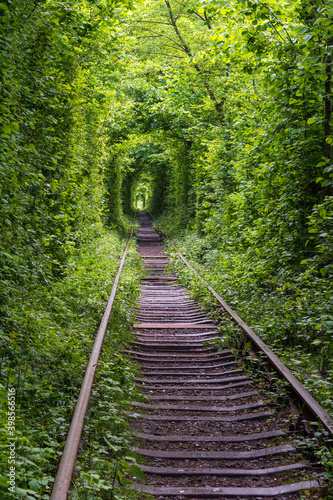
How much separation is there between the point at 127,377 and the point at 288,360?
2.06m

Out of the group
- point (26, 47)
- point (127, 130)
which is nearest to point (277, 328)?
point (26, 47)

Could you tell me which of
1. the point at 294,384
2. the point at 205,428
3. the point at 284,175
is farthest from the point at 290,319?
the point at 205,428

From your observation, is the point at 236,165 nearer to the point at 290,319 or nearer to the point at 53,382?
the point at 290,319

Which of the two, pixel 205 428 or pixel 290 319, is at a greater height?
pixel 290 319

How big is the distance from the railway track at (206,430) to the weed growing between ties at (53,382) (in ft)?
1.05

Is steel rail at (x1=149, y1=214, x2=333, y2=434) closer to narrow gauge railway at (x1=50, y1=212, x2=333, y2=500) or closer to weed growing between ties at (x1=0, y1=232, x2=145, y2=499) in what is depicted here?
narrow gauge railway at (x1=50, y1=212, x2=333, y2=500)

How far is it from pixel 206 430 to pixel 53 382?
1658 millimetres

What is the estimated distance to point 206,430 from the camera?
4.38 m

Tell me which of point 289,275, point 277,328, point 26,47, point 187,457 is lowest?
point 187,457

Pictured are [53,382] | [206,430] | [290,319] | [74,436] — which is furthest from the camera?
[290,319]

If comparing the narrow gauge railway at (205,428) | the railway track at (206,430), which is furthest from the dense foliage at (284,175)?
the railway track at (206,430)

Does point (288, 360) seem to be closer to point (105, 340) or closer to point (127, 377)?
point (127, 377)

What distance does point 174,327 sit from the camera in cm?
798

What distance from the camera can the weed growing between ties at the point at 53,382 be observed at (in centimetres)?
300
